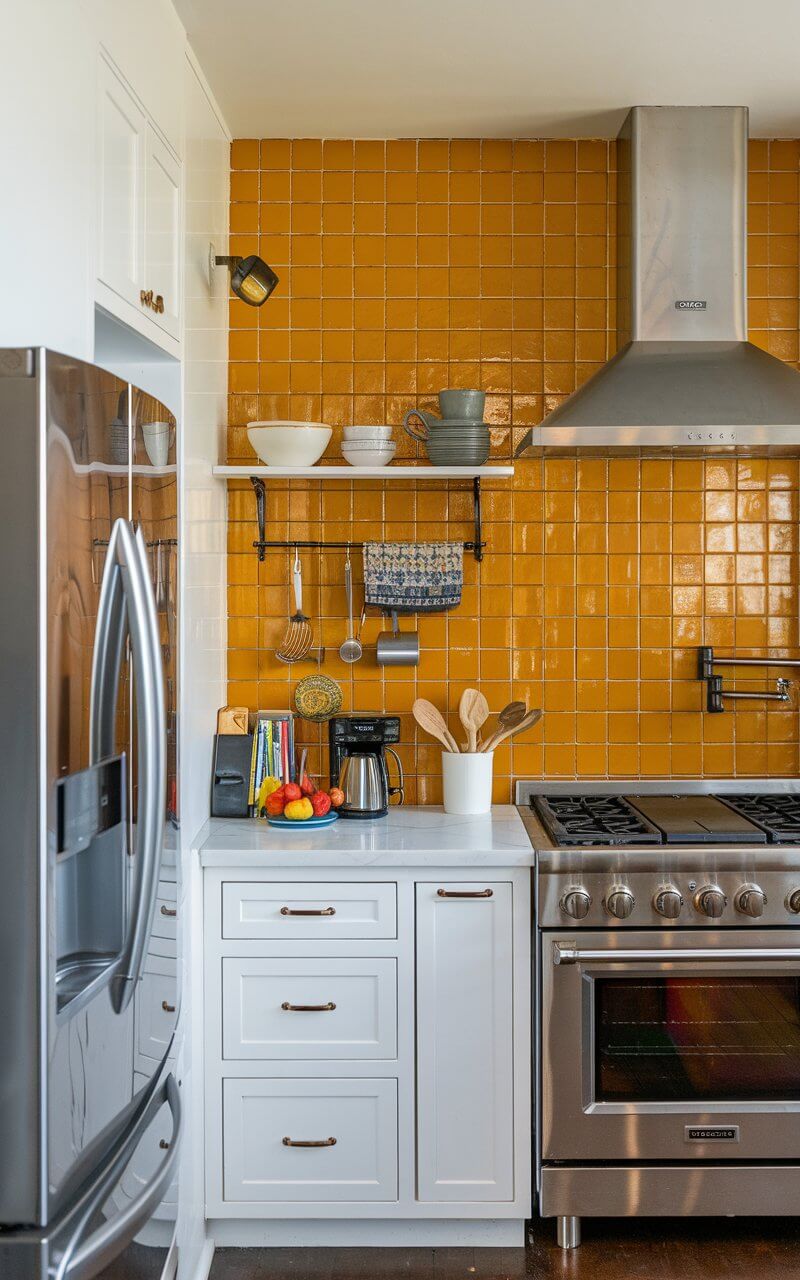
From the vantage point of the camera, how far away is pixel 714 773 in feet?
10.5

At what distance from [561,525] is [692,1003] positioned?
1.32 meters

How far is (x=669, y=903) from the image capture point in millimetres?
2547

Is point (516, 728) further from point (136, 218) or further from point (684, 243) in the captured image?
point (136, 218)

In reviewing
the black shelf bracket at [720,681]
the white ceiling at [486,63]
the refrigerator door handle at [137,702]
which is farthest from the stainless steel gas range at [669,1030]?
the white ceiling at [486,63]

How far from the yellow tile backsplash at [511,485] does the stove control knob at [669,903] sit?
667mm

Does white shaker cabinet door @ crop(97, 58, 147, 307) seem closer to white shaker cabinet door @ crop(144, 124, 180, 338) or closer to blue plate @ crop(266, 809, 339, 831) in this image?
white shaker cabinet door @ crop(144, 124, 180, 338)

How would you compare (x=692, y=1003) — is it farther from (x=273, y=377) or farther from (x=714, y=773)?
(x=273, y=377)

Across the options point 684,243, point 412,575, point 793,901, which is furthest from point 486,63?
point 793,901

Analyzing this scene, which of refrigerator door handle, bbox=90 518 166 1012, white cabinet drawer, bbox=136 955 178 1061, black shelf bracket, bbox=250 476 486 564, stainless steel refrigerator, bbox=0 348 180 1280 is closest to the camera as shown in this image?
stainless steel refrigerator, bbox=0 348 180 1280

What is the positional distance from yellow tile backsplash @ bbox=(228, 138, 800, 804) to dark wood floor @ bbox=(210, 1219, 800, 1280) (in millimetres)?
1139

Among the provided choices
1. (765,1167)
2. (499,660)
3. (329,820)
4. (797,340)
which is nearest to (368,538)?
(499,660)

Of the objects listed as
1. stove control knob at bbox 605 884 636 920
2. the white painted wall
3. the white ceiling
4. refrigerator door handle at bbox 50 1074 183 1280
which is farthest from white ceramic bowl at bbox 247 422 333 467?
refrigerator door handle at bbox 50 1074 183 1280

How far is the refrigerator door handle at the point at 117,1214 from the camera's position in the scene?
1.21 metres

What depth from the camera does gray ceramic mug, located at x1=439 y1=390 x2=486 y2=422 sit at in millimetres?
2916
